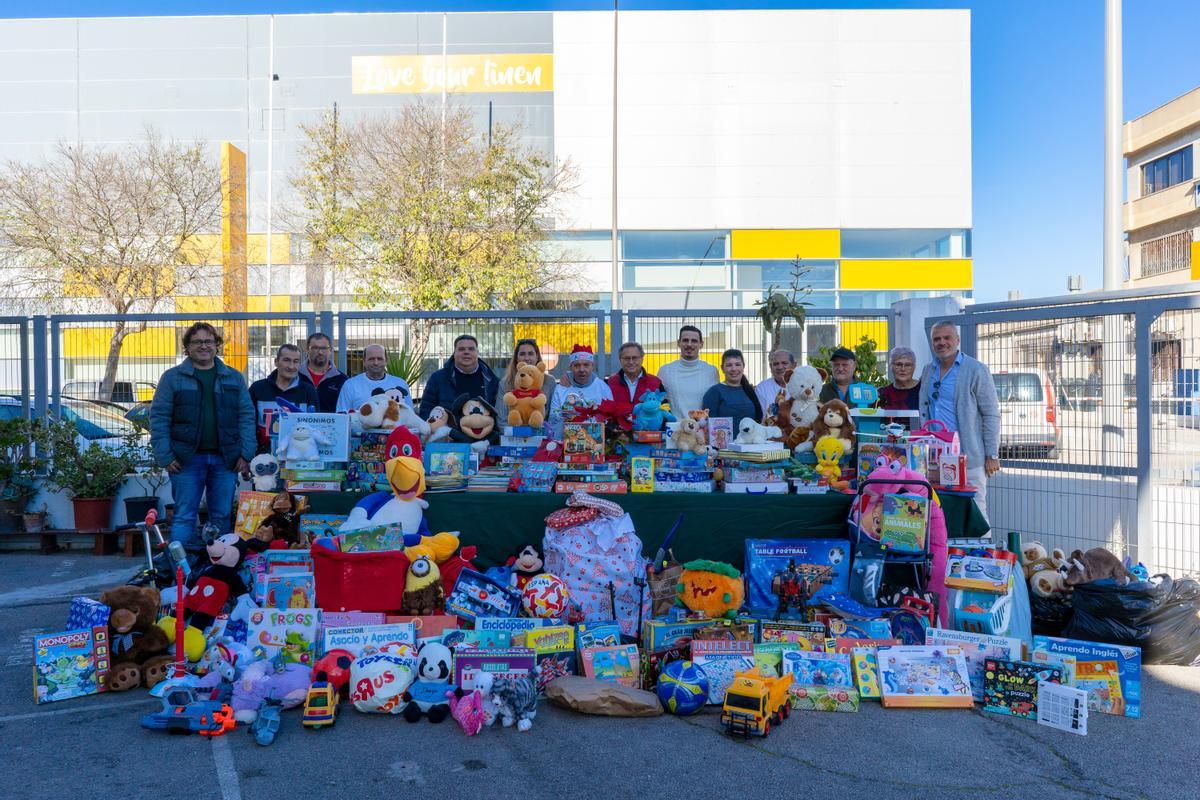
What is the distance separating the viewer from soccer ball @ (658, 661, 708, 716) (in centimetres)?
391

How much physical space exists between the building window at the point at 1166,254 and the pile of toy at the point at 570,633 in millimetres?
31937

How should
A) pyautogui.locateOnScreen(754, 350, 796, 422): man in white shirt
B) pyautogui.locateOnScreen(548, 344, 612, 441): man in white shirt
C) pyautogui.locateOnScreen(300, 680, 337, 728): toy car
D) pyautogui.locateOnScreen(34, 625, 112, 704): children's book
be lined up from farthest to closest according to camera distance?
pyautogui.locateOnScreen(754, 350, 796, 422): man in white shirt → pyautogui.locateOnScreen(548, 344, 612, 441): man in white shirt → pyautogui.locateOnScreen(34, 625, 112, 704): children's book → pyautogui.locateOnScreen(300, 680, 337, 728): toy car

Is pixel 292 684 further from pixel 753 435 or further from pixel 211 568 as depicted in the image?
pixel 753 435

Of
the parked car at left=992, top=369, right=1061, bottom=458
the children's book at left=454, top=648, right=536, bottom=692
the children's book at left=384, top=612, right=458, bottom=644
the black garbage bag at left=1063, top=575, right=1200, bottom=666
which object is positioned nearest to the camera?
the children's book at left=454, top=648, right=536, bottom=692

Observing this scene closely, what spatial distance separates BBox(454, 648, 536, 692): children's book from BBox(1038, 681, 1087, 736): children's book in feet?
7.97

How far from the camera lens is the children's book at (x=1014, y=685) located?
3.92 metres

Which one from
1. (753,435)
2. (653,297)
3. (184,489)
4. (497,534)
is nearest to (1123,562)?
(753,435)

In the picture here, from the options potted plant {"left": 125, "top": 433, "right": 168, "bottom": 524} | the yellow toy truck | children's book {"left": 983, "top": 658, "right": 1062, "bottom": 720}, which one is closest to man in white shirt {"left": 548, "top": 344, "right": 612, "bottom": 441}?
the yellow toy truck

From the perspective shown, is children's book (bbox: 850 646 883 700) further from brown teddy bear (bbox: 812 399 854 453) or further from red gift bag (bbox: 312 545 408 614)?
red gift bag (bbox: 312 545 408 614)

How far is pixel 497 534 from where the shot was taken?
505 cm

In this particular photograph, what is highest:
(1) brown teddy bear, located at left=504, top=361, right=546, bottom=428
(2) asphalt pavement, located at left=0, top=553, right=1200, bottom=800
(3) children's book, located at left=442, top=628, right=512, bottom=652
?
(1) brown teddy bear, located at left=504, top=361, right=546, bottom=428

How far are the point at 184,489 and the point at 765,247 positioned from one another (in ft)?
79.3

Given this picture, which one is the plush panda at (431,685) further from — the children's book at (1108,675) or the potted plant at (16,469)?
the potted plant at (16,469)

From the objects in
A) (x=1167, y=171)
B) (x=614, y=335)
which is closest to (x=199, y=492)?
(x=614, y=335)
